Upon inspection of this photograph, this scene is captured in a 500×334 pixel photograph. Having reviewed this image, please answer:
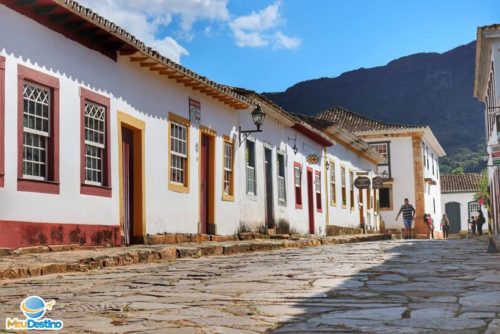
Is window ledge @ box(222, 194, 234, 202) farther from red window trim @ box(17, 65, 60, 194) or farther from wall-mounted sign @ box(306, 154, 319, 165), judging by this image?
wall-mounted sign @ box(306, 154, 319, 165)

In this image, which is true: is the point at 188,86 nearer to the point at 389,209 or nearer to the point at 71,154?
the point at 71,154

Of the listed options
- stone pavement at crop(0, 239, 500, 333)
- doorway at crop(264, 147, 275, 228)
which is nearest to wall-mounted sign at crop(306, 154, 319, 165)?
doorway at crop(264, 147, 275, 228)

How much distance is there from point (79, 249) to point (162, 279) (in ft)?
14.5

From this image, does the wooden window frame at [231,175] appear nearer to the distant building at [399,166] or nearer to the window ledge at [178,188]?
the window ledge at [178,188]

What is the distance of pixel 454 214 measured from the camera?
62.1 m

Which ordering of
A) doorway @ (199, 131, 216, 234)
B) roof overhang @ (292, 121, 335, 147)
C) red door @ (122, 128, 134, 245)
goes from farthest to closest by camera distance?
roof overhang @ (292, 121, 335, 147) < doorway @ (199, 131, 216, 234) < red door @ (122, 128, 134, 245)

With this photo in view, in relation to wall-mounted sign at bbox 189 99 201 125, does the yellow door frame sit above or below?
below

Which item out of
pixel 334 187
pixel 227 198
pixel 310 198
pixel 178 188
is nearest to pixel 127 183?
pixel 178 188

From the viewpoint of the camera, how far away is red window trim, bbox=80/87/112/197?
11.5 meters

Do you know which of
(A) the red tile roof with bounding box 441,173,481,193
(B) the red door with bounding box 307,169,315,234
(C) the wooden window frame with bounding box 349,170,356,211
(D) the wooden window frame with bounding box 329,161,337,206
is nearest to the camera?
(B) the red door with bounding box 307,169,315,234

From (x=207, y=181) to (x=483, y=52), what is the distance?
43.7 ft

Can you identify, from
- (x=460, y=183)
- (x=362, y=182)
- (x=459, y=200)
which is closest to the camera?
(x=362, y=182)

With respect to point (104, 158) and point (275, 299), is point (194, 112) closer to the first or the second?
point (104, 158)

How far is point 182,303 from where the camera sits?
16.6 ft
